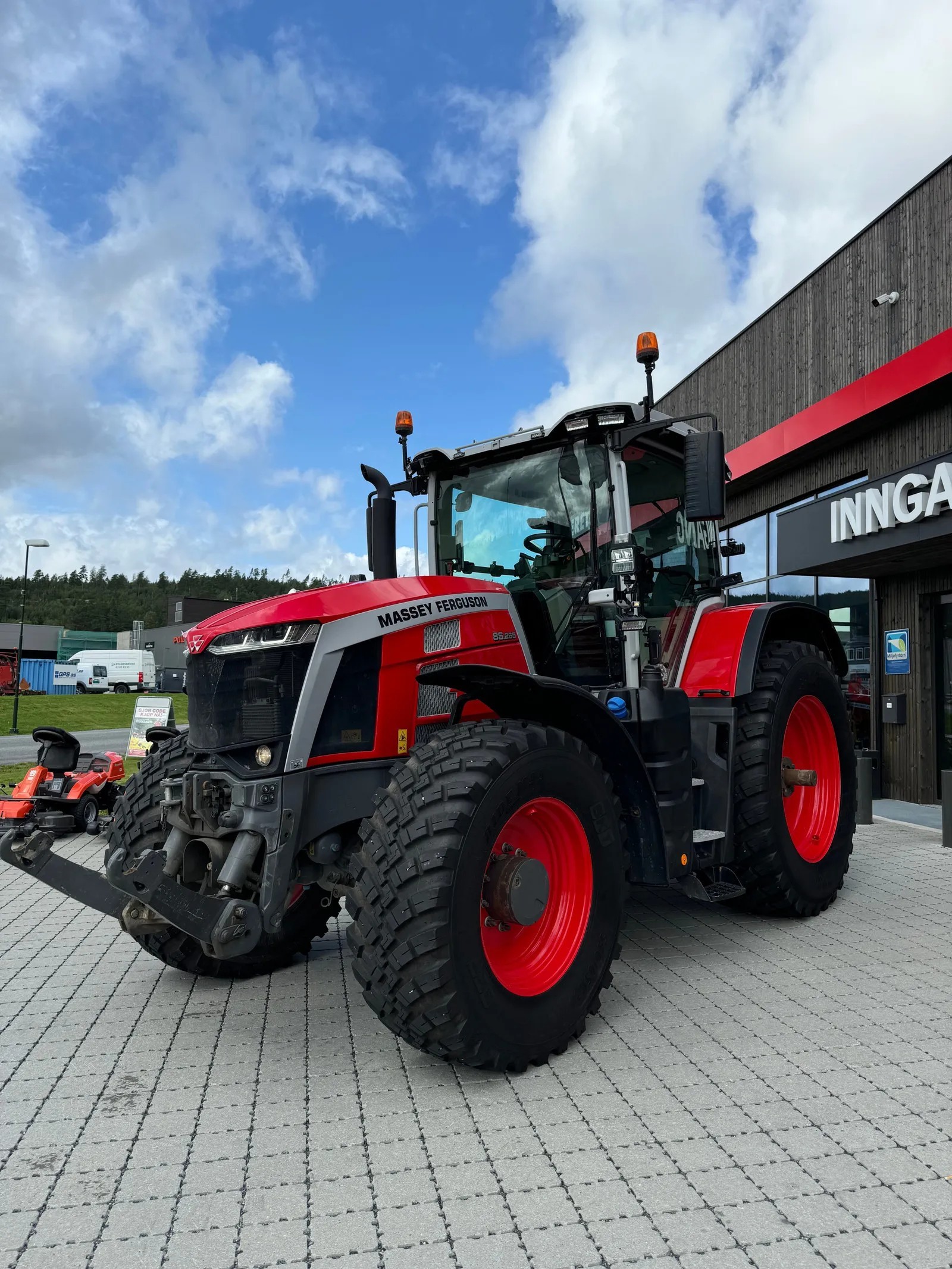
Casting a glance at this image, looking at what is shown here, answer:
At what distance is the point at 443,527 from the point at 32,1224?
346 cm

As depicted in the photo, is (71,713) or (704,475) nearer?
(704,475)

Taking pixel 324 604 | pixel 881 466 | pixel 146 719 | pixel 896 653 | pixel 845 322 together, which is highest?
pixel 845 322

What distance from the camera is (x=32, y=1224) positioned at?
232 centimetres

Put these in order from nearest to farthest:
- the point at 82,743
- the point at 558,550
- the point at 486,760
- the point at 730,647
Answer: the point at 486,760 → the point at 558,550 → the point at 730,647 → the point at 82,743

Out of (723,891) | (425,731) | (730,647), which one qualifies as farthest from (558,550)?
(723,891)

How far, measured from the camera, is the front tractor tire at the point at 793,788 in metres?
4.60

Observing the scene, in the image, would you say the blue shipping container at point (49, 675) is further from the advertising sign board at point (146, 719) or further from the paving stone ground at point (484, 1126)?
the paving stone ground at point (484, 1126)

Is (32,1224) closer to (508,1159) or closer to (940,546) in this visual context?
(508,1159)

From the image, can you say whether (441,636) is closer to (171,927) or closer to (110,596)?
(171,927)

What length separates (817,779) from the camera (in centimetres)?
530

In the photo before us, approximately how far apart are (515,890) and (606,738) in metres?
0.83

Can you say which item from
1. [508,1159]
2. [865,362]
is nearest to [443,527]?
[508,1159]

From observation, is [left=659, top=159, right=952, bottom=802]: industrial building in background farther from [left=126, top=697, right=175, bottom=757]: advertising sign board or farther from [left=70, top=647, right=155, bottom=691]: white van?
[left=70, top=647, right=155, bottom=691]: white van

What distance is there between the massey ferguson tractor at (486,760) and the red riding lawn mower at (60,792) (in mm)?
4049
